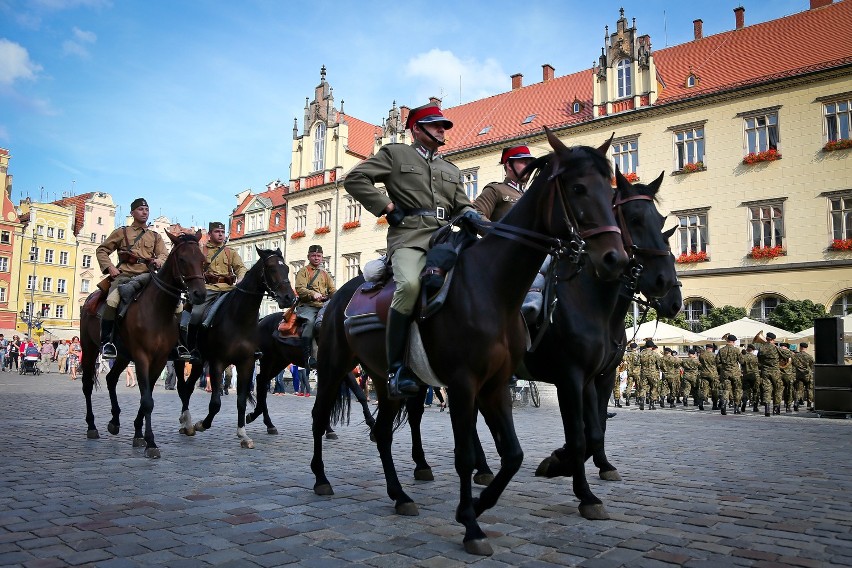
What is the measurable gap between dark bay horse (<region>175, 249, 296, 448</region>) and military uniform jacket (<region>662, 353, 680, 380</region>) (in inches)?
644

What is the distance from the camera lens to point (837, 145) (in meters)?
30.5

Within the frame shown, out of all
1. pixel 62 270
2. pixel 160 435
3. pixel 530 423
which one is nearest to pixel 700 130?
pixel 530 423

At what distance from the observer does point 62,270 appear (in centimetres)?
8188

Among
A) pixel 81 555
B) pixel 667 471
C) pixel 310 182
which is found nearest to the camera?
pixel 81 555

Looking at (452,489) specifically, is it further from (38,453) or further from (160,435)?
(160,435)

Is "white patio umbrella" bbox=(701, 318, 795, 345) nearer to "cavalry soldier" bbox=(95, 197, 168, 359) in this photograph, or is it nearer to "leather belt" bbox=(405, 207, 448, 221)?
"cavalry soldier" bbox=(95, 197, 168, 359)

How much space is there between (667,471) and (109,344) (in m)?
7.90

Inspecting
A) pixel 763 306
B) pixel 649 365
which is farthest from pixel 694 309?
pixel 649 365

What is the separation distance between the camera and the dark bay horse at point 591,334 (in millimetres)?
5699

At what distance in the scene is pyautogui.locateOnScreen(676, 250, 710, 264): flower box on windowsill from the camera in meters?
33.8

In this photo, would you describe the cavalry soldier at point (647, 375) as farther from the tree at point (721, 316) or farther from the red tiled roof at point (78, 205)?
the red tiled roof at point (78, 205)

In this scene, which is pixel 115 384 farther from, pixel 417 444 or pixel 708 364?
pixel 708 364

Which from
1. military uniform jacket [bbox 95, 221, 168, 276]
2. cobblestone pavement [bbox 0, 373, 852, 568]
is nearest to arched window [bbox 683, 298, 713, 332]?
cobblestone pavement [bbox 0, 373, 852, 568]

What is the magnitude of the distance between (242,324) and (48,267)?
8199 centimetres
